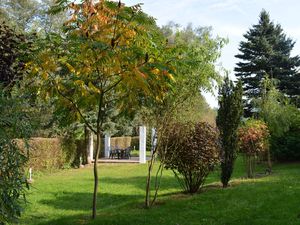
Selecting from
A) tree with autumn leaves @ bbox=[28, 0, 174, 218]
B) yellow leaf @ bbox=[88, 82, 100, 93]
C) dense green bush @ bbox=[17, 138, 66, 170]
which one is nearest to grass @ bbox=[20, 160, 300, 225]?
tree with autumn leaves @ bbox=[28, 0, 174, 218]

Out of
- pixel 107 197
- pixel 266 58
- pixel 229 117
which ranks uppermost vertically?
pixel 266 58

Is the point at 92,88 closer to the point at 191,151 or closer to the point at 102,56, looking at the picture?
the point at 102,56

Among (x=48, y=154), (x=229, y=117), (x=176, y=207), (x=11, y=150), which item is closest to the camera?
(x=11, y=150)

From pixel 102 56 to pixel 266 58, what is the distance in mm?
35728

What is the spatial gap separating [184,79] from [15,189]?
5.94 metres

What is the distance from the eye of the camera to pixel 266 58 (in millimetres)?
39719

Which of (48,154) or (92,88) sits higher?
(92,88)

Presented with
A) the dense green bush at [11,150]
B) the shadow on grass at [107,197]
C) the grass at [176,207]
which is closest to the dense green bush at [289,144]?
the shadow on grass at [107,197]

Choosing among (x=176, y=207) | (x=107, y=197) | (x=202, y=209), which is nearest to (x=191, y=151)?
(x=176, y=207)

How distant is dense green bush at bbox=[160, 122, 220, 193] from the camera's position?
10.4 meters

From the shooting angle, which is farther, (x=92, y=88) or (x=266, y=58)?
(x=266, y=58)

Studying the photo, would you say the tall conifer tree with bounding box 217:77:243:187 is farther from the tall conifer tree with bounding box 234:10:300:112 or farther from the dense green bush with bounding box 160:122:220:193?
the tall conifer tree with bounding box 234:10:300:112

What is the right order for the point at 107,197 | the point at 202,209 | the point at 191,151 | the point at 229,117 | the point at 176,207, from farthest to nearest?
1. the point at 229,117
2. the point at 107,197
3. the point at 191,151
4. the point at 176,207
5. the point at 202,209

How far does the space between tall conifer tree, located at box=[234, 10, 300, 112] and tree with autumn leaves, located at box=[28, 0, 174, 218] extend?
3258 cm
